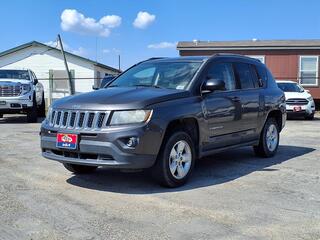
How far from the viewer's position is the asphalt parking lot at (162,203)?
15.1 ft

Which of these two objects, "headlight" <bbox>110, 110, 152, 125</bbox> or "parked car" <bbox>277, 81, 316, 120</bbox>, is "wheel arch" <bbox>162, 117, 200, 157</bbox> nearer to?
"headlight" <bbox>110, 110, 152, 125</bbox>

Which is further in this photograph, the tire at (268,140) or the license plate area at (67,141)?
the tire at (268,140)

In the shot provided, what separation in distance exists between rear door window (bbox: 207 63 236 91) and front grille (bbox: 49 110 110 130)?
1975mm

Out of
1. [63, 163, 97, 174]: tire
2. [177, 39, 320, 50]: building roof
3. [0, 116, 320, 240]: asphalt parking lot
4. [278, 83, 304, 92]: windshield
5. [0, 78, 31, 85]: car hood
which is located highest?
[177, 39, 320, 50]: building roof

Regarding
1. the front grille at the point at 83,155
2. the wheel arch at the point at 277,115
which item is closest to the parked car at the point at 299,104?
the wheel arch at the point at 277,115

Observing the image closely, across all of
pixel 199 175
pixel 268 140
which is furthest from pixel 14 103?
pixel 199 175

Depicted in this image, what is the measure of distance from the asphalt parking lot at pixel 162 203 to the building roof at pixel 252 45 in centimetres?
1782

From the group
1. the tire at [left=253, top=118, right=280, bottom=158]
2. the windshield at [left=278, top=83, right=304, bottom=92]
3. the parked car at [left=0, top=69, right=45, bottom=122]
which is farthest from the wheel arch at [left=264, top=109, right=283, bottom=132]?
the windshield at [left=278, top=83, right=304, bottom=92]

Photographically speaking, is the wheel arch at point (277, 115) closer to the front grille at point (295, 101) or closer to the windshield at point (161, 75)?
the windshield at point (161, 75)

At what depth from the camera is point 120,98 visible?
240 inches

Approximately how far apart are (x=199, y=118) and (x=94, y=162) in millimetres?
1613

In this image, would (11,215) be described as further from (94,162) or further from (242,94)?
(242,94)

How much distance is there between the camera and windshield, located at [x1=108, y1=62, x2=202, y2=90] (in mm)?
6926

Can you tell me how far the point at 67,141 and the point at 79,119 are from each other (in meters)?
0.31
